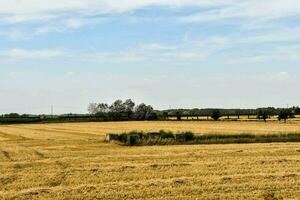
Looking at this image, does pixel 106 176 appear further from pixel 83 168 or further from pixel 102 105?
pixel 102 105

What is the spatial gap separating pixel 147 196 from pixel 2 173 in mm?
7919

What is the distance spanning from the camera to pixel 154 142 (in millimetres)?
42250

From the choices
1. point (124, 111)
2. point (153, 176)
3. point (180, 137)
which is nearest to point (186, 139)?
point (180, 137)

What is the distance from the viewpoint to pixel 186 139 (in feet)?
147

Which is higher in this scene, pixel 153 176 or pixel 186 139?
pixel 186 139

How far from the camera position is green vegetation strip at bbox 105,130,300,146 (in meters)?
42.5

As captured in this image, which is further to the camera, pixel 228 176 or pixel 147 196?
pixel 228 176

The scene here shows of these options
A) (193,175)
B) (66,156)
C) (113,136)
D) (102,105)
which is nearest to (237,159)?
(193,175)

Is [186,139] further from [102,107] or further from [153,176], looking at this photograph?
[102,107]

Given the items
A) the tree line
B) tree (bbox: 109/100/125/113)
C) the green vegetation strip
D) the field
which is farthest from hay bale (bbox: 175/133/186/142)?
tree (bbox: 109/100/125/113)

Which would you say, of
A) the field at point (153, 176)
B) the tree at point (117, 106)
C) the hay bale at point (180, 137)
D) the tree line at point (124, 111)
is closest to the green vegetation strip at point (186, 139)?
the hay bale at point (180, 137)

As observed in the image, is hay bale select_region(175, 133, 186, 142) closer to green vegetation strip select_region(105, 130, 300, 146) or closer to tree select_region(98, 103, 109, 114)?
green vegetation strip select_region(105, 130, 300, 146)

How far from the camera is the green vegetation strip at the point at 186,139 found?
42469mm

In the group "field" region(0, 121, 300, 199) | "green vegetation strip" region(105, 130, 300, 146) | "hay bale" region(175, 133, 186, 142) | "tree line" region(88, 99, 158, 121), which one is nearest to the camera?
"field" region(0, 121, 300, 199)
